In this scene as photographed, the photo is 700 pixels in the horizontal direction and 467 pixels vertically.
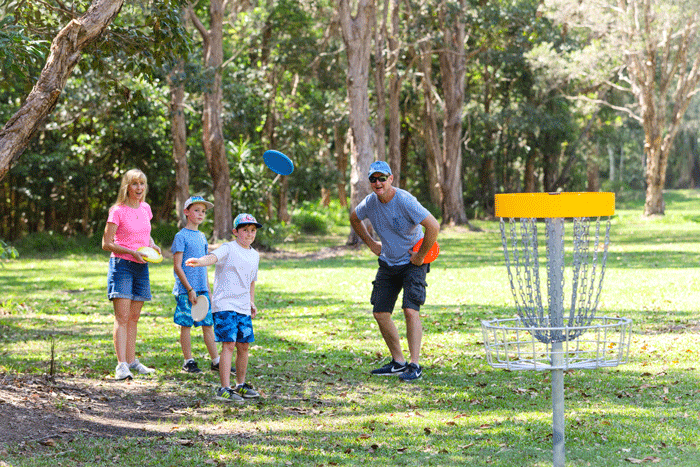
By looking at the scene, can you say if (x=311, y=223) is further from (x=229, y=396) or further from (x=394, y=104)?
(x=229, y=396)

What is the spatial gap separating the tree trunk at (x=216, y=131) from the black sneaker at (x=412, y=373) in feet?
49.1

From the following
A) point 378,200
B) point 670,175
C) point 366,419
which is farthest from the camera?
point 670,175

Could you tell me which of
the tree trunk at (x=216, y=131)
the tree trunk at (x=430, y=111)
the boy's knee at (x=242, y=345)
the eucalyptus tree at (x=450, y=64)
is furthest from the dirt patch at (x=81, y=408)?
the tree trunk at (x=430, y=111)

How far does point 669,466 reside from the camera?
4633 mm

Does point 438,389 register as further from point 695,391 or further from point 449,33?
point 449,33

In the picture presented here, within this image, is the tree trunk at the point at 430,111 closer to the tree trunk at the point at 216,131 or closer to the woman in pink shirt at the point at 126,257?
the tree trunk at the point at 216,131

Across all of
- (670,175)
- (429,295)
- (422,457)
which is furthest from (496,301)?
(670,175)

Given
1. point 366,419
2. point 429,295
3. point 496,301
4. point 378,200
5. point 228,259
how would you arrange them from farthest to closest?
point 429,295
point 496,301
point 378,200
point 228,259
point 366,419

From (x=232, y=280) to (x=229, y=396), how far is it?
0.97 metres

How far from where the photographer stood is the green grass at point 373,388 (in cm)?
514

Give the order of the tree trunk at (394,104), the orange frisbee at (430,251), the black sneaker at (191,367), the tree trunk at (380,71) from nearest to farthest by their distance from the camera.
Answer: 1. the orange frisbee at (430,251)
2. the black sneaker at (191,367)
3. the tree trunk at (380,71)
4. the tree trunk at (394,104)

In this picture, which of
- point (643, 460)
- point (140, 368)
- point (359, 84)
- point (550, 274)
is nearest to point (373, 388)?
point (140, 368)

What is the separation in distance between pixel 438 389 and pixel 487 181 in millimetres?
35209

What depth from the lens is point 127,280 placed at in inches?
291
